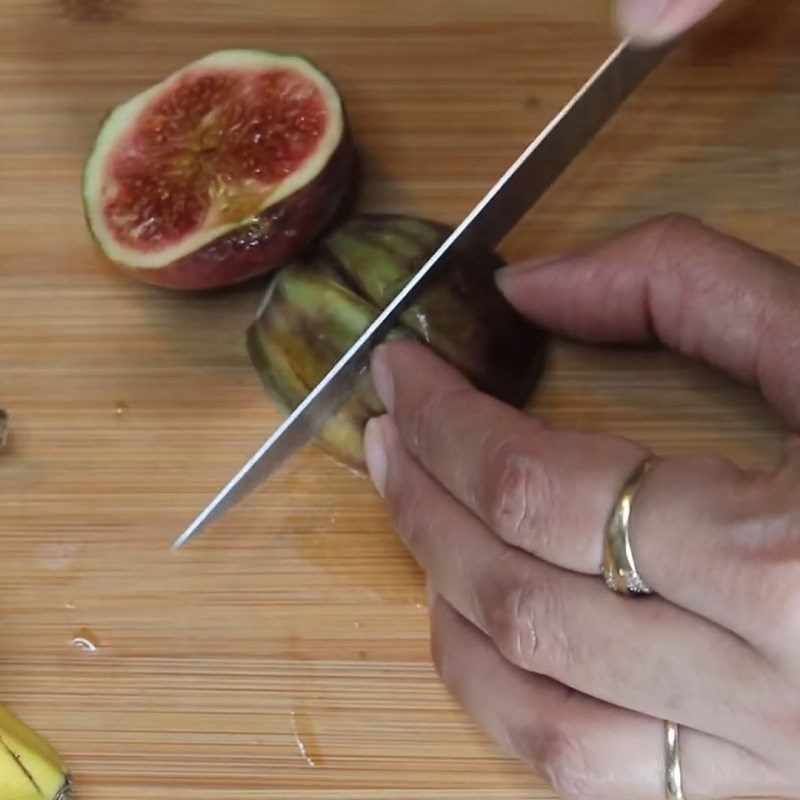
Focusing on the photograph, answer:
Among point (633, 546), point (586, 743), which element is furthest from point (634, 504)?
point (586, 743)

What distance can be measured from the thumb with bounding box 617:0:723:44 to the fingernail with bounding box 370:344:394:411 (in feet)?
1.96

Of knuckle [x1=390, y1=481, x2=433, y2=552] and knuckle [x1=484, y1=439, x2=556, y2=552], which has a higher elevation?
Answer: knuckle [x1=484, y1=439, x2=556, y2=552]

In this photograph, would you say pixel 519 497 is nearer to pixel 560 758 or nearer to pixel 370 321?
pixel 560 758

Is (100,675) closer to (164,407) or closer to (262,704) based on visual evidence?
(262,704)

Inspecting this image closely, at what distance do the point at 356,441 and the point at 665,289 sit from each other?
504 mm

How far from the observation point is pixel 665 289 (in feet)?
4.64

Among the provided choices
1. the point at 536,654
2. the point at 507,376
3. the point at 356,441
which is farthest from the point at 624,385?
the point at 536,654

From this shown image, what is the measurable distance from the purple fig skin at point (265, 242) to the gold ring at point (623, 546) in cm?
73

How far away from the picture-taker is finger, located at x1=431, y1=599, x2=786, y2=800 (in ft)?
3.80

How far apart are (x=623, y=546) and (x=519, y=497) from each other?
137 mm

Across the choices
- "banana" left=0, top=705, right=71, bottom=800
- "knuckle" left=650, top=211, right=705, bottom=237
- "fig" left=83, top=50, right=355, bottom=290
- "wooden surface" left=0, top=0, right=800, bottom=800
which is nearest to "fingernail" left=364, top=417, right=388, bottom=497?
"wooden surface" left=0, top=0, right=800, bottom=800

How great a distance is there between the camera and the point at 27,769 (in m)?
1.33

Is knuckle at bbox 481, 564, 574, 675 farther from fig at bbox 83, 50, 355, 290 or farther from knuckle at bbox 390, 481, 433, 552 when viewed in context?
fig at bbox 83, 50, 355, 290

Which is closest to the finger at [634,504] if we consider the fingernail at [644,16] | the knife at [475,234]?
the knife at [475,234]
